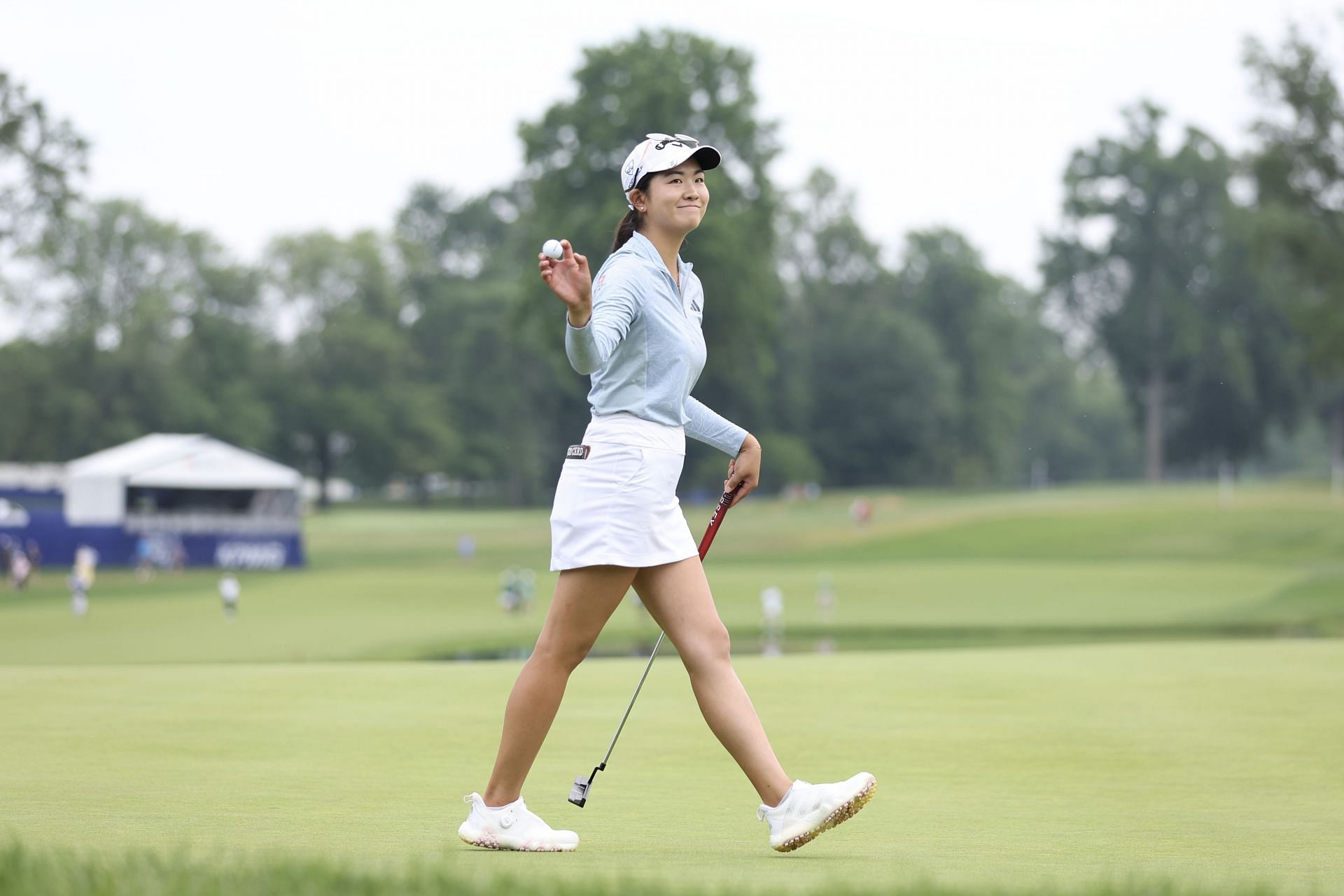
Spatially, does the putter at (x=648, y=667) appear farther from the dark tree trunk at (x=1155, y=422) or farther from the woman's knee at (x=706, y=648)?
the dark tree trunk at (x=1155, y=422)

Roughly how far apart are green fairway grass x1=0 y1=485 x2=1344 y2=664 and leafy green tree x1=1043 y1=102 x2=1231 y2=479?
13280mm

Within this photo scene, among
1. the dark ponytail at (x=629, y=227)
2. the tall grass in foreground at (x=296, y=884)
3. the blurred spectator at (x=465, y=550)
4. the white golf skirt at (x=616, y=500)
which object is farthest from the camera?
the blurred spectator at (x=465, y=550)

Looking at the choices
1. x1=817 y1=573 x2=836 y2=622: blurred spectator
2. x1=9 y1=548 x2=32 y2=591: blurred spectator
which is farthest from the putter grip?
x1=9 y1=548 x2=32 y2=591: blurred spectator

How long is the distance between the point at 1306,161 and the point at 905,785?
118 ft

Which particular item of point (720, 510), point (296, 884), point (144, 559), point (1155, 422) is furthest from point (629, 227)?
point (1155, 422)

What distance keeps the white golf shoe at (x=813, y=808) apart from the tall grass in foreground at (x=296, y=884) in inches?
49.1

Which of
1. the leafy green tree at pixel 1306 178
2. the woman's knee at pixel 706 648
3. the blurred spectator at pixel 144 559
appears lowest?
the blurred spectator at pixel 144 559

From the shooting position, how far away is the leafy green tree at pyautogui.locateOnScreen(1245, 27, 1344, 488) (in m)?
37.3

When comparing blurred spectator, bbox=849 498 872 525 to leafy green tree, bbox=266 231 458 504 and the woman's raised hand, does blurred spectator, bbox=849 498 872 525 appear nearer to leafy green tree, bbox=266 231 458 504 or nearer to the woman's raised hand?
leafy green tree, bbox=266 231 458 504

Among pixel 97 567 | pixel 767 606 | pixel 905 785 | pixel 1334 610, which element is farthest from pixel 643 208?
pixel 97 567

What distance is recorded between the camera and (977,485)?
302 ft

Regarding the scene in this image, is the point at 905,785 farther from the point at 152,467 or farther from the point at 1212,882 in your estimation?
the point at 152,467

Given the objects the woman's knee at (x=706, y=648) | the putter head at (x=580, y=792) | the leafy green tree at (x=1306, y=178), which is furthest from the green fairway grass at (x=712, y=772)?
the leafy green tree at (x=1306, y=178)

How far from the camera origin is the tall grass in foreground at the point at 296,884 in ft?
9.75
